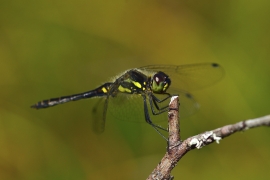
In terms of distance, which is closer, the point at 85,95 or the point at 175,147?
the point at 175,147

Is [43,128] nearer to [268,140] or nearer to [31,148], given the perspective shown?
[31,148]

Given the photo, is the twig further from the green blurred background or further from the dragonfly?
the green blurred background

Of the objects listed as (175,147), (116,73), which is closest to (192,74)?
(116,73)

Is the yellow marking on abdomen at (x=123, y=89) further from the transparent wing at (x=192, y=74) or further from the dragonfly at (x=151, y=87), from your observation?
the transparent wing at (x=192, y=74)

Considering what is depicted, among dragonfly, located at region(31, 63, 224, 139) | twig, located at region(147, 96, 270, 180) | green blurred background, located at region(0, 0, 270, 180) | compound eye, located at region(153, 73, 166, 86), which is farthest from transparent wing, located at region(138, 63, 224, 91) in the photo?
twig, located at region(147, 96, 270, 180)

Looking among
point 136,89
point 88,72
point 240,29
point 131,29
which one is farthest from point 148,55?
point 136,89

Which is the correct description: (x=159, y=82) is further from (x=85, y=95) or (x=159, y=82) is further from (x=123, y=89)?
(x=85, y=95)
